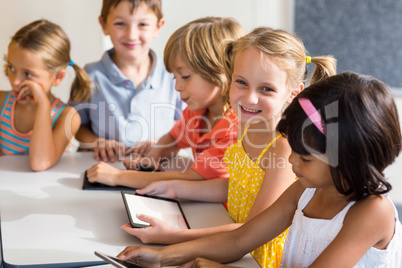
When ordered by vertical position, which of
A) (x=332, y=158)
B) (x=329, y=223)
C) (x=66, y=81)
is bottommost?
(x=66, y=81)

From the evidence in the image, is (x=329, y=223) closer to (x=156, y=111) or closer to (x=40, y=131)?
(x=40, y=131)

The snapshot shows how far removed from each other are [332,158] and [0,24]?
2173 millimetres

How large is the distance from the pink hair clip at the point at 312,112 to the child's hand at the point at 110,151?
0.86 m

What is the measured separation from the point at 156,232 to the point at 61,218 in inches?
9.3

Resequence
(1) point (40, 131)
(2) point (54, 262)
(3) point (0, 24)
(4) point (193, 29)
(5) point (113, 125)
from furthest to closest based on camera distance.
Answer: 1. (3) point (0, 24)
2. (5) point (113, 125)
3. (1) point (40, 131)
4. (4) point (193, 29)
5. (2) point (54, 262)

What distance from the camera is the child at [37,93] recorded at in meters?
1.57

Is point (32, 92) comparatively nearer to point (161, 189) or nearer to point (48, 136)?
point (48, 136)

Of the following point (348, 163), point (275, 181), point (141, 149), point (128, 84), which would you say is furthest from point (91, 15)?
point (348, 163)

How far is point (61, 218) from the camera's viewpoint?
1.09 metres

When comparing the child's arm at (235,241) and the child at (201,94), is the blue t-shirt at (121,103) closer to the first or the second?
the child at (201,94)

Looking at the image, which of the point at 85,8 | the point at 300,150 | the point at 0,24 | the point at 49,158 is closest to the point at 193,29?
the point at 49,158

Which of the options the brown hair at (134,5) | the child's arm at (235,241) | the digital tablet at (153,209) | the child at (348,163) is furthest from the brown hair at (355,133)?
the brown hair at (134,5)

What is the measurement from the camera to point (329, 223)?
837 millimetres

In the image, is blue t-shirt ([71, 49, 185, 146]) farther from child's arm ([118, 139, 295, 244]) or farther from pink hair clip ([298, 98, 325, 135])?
pink hair clip ([298, 98, 325, 135])
